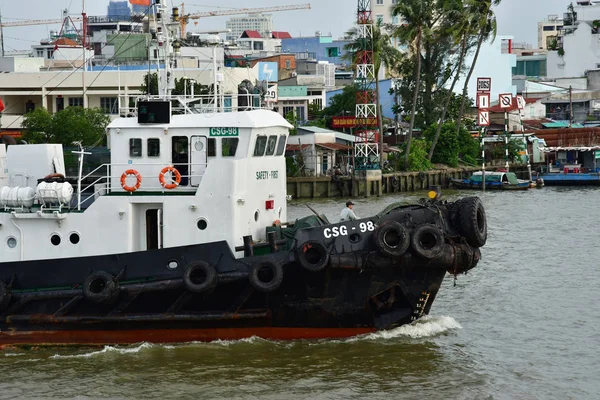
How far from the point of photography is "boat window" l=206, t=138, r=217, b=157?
1844cm

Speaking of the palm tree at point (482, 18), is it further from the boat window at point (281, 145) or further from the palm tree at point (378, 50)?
the boat window at point (281, 145)

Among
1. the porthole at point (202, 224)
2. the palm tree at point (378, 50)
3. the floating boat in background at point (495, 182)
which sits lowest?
the floating boat in background at point (495, 182)

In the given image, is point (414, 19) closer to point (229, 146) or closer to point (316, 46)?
point (229, 146)

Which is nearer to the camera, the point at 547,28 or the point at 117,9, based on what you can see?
the point at 117,9

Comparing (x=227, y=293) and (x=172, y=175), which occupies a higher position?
(x=172, y=175)

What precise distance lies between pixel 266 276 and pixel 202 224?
4.86 feet

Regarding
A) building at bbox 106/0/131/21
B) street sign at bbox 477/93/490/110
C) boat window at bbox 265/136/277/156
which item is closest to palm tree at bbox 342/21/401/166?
street sign at bbox 477/93/490/110

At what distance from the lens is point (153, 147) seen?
18609 millimetres

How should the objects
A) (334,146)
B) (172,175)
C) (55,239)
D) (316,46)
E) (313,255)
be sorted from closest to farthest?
(313,255), (172,175), (55,239), (334,146), (316,46)

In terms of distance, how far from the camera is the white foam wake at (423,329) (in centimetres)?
1834

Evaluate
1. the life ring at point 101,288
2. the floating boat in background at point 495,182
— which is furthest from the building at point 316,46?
the life ring at point 101,288

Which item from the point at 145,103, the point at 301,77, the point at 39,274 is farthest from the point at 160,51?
the point at 301,77

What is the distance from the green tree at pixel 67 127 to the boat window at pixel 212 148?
83.4ft

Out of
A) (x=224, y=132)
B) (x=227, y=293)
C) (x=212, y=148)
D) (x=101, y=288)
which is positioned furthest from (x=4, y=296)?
(x=224, y=132)
